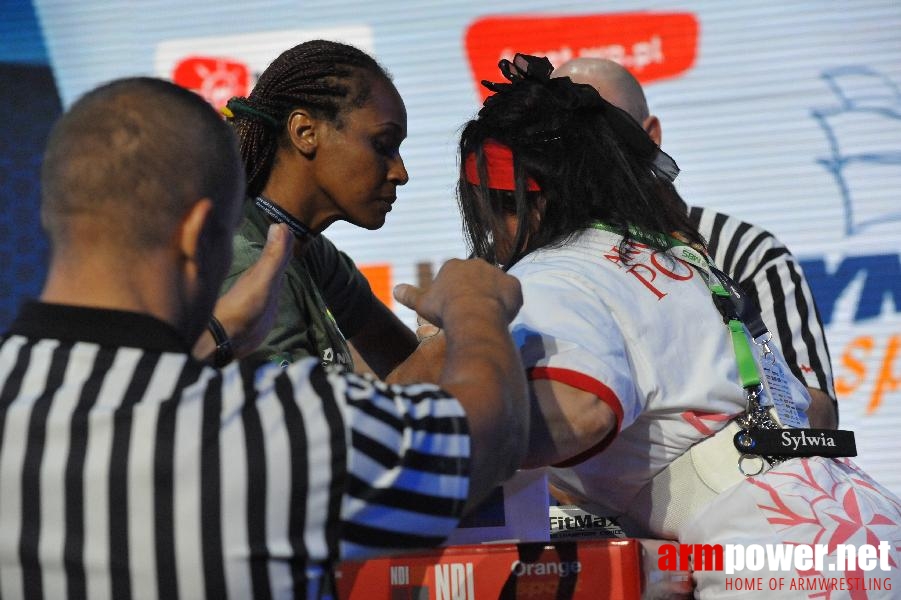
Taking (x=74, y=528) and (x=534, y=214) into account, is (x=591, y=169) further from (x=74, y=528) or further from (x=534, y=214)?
(x=74, y=528)

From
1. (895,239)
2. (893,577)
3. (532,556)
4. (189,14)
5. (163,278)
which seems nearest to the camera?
(163,278)

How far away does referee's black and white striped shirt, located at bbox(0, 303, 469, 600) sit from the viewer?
1.11m

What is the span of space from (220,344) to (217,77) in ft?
15.1

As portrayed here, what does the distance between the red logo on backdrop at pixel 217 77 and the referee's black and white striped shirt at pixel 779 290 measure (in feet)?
11.2

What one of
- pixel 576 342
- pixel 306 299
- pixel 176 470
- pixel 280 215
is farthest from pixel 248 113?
pixel 176 470

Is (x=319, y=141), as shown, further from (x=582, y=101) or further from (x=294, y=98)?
(x=582, y=101)

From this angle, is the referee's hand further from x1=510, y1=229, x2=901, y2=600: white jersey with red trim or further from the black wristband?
x1=510, y1=229, x2=901, y2=600: white jersey with red trim

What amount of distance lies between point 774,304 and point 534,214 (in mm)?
1313

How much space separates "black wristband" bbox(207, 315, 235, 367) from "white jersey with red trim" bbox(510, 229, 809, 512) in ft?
1.54

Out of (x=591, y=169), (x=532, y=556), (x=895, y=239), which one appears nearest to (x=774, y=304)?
(x=591, y=169)

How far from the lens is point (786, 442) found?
184 cm

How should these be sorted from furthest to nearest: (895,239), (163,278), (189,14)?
(189,14) → (895,239) → (163,278)

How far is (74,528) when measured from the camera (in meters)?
1.12

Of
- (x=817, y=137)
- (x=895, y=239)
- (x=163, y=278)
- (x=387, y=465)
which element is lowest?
(x=387, y=465)
